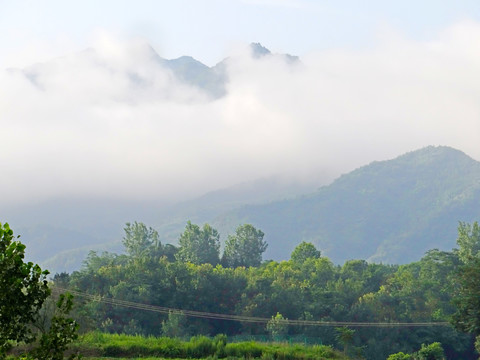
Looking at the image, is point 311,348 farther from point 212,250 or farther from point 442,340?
point 212,250

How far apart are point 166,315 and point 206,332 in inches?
255

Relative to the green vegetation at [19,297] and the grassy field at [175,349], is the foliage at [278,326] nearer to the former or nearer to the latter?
the grassy field at [175,349]

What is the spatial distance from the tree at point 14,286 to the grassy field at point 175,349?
39.2 meters

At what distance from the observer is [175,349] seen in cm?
5675

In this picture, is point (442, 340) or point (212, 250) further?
point (212, 250)

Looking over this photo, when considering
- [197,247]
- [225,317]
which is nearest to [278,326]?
[225,317]

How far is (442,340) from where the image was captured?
101m

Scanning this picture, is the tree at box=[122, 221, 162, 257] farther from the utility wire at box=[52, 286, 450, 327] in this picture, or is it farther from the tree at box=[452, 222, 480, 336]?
the tree at box=[452, 222, 480, 336]

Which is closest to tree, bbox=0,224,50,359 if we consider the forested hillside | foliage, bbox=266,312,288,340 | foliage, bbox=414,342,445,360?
foliage, bbox=414,342,445,360

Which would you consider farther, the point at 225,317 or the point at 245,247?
the point at 245,247

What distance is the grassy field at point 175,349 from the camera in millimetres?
54000

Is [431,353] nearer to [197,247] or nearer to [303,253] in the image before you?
[303,253]

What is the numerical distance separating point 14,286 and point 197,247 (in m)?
142

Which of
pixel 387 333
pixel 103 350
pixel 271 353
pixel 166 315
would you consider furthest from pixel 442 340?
pixel 103 350
